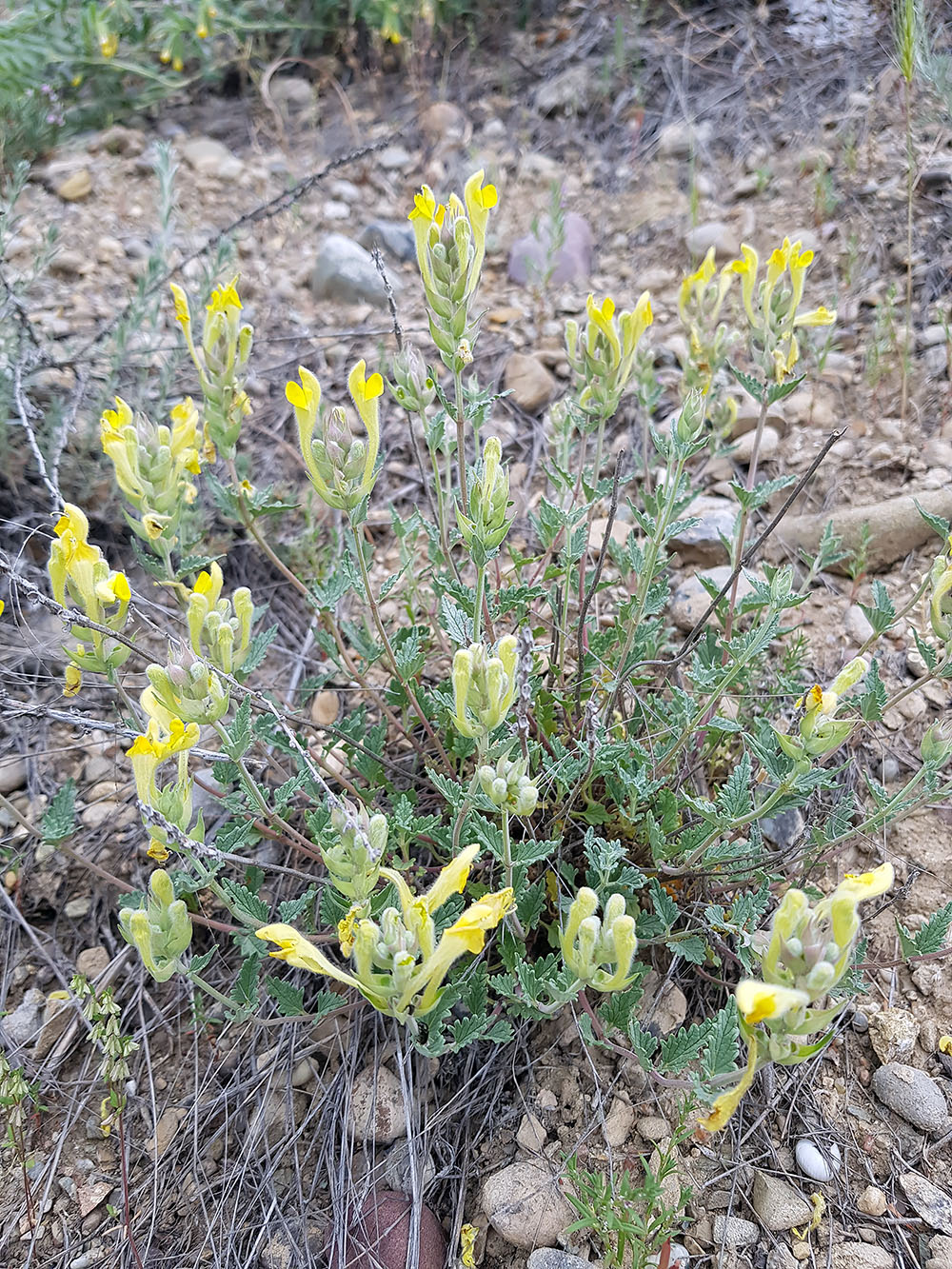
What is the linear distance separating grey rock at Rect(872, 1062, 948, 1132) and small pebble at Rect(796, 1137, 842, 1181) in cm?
18

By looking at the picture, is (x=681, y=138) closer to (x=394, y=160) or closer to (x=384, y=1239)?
(x=394, y=160)

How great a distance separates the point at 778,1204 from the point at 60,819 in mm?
1825

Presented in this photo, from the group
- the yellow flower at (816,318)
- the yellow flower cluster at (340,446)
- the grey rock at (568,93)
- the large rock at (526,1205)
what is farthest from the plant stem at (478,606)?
the grey rock at (568,93)

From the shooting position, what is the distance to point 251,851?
2711 mm

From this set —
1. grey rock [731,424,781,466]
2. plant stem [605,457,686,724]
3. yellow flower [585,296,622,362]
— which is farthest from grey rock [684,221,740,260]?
plant stem [605,457,686,724]

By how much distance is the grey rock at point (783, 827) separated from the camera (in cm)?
252

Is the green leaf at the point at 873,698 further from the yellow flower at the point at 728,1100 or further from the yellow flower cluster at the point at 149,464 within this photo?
the yellow flower cluster at the point at 149,464

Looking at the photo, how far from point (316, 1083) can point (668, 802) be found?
1.13 meters

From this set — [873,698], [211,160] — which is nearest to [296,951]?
[873,698]

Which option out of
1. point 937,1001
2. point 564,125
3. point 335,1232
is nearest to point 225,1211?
point 335,1232

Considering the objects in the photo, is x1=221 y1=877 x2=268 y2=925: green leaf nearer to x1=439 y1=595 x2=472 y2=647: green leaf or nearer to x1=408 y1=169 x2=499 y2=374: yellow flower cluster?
x1=439 y1=595 x2=472 y2=647: green leaf

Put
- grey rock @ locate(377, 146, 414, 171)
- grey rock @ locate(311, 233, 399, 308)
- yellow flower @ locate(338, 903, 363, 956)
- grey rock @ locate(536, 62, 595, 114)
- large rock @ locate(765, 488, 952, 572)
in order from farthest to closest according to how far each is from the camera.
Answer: grey rock @ locate(536, 62, 595, 114) < grey rock @ locate(377, 146, 414, 171) < grey rock @ locate(311, 233, 399, 308) < large rock @ locate(765, 488, 952, 572) < yellow flower @ locate(338, 903, 363, 956)

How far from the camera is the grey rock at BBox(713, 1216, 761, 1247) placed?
1924 mm

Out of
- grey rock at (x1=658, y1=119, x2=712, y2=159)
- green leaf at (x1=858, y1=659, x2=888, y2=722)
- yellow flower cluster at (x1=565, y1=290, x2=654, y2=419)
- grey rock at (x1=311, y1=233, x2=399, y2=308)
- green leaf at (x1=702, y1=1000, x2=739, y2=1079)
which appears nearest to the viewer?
green leaf at (x1=702, y1=1000, x2=739, y2=1079)
